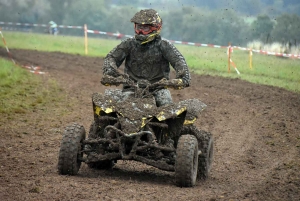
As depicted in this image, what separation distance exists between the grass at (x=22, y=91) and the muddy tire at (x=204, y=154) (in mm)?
6577

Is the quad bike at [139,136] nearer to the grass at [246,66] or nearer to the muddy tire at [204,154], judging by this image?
the muddy tire at [204,154]

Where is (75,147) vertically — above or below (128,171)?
above

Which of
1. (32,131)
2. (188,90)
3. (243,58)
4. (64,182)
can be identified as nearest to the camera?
(64,182)

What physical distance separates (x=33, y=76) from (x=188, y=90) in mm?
5306

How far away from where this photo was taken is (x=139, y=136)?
8.51 m

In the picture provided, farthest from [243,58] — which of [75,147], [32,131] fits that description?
[75,147]

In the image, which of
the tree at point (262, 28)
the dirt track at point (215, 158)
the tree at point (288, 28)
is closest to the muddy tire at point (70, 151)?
the dirt track at point (215, 158)

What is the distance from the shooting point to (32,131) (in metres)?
13.0

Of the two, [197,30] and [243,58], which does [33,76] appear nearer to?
[243,58]

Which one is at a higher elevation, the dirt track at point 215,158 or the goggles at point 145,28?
the goggles at point 145,28

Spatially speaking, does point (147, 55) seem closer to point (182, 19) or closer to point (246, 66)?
point (246, 66)

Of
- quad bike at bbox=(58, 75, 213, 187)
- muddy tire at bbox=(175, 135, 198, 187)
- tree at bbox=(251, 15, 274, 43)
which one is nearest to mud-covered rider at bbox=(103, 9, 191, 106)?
quad bike at bbox=(58, 75, 213, 187)

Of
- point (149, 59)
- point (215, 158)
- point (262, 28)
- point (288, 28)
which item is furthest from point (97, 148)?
point (262, 28)

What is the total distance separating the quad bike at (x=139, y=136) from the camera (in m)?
8.51
